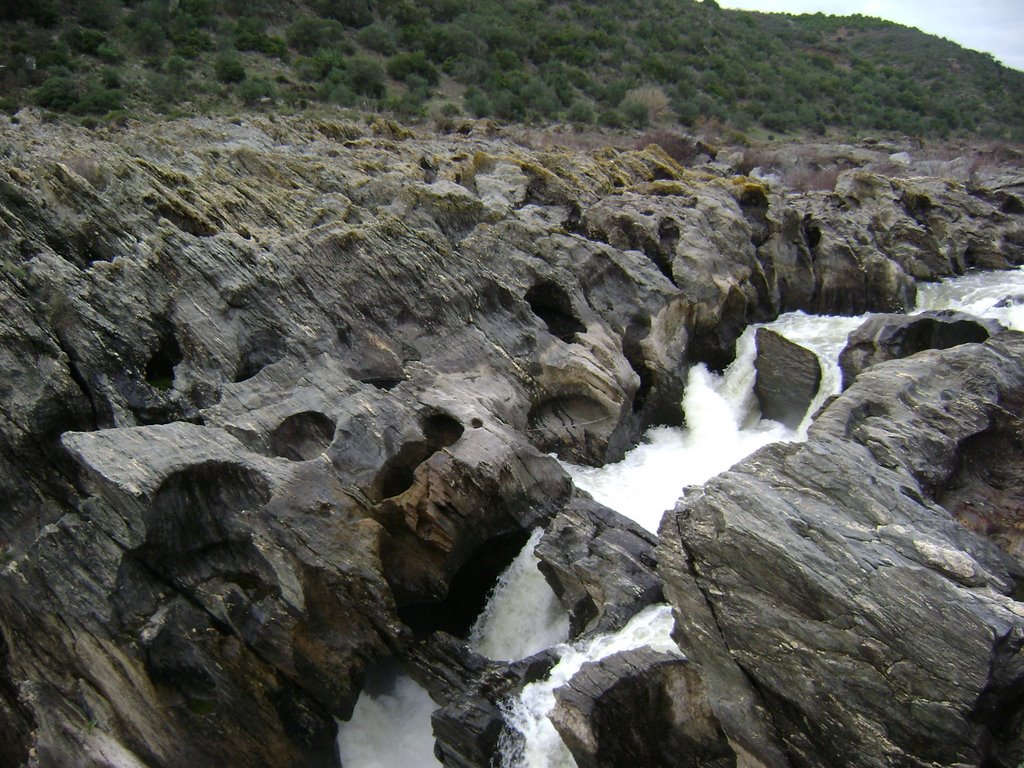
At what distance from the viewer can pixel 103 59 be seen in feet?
132

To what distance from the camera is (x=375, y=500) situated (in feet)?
42.3

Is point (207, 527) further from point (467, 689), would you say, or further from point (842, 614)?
point (842, 614)

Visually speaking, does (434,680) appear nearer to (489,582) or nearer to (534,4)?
(489,582)

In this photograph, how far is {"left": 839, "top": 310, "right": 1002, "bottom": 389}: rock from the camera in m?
17.5

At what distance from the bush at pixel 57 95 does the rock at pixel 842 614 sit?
35924 millimetres

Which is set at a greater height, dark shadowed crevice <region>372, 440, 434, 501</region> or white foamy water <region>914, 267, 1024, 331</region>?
white foamy water <region>914, 267, 1024, 331</region>

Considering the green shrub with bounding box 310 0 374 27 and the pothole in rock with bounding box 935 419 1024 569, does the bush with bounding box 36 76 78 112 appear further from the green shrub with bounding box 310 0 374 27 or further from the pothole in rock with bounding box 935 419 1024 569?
the pothole in rock with bounding box 935 419 1024 569

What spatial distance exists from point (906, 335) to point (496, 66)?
152ft

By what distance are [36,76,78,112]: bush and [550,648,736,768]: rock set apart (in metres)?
36.1

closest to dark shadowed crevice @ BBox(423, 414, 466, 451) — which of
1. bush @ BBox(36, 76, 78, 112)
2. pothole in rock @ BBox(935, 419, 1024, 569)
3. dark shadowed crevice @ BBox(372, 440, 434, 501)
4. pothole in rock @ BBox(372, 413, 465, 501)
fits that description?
pothole in rock @ BBox(372, 413, 465, 501)

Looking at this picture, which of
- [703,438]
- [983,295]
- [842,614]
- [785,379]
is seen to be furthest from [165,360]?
[983,295]

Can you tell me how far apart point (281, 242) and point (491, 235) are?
19.6ft

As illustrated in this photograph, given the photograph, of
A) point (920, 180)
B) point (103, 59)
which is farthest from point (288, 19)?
point (920, 180)

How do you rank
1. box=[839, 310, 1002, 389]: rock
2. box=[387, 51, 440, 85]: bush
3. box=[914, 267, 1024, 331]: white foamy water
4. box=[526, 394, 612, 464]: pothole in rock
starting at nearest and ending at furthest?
1. box=[526, 394, 612, 464]: pothole in rock
2. box=[839, 310, 1002, 389]: rock
3. box=[914, 267, 1024, 331]: white foamy water
4. box=[387, 51, 440, 85]: bush
